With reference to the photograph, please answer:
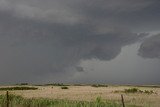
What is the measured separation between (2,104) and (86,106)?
778 centimetres

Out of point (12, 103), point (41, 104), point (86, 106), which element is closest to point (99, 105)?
point (86, 106)

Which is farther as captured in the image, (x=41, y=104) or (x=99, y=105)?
(x=41, y=104)

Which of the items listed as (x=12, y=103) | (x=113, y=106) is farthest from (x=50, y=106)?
(x=113, y=106)

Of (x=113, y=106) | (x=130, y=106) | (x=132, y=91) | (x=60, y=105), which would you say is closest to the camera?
(x=113, y=106)

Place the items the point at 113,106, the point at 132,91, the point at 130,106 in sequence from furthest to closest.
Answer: the point at 132,91
the point at 130,106
the point at 113,106

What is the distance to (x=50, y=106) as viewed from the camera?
31047mm

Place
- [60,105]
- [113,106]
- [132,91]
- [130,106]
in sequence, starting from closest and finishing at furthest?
[113,106] → [60,105] → [130,106] → [132,91]

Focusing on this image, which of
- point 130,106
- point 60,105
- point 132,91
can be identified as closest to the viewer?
point 60,105

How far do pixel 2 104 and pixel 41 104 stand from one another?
131 inches

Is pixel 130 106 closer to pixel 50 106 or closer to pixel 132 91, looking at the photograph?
pixel 50 106

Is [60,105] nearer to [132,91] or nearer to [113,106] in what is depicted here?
[113,106]

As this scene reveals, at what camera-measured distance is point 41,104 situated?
31.9 m

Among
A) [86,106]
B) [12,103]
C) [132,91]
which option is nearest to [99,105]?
[86,106]

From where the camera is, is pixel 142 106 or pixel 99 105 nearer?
pixel 99 105
